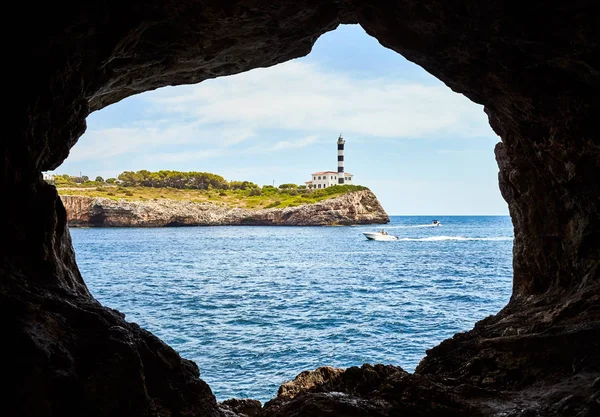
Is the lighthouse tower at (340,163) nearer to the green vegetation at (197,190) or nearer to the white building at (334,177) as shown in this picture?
the white building at (334,177)

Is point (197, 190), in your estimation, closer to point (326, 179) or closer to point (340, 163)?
point (326, 179)

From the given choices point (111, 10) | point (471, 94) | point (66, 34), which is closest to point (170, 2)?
point (111, 10)

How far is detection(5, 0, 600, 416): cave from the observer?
5.98m

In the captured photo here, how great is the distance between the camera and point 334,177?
168 m

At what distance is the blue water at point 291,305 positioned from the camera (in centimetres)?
1828

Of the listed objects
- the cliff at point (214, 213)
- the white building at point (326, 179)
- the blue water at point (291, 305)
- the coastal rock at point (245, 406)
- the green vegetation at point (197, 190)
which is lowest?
the blue water at point (291, 305)

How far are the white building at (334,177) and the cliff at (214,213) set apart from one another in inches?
824

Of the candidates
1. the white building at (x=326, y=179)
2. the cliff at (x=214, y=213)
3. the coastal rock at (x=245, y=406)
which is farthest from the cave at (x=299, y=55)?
the white building at (x=326, y=179)

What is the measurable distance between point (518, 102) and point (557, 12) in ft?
9.67

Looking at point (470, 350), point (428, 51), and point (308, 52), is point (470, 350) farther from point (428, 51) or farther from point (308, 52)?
point (308, 52)

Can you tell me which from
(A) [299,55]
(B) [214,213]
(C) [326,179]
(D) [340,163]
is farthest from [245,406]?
(C) [326,179]

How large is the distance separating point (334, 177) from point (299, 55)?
15771 cm

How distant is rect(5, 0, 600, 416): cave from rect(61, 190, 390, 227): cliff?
125 m

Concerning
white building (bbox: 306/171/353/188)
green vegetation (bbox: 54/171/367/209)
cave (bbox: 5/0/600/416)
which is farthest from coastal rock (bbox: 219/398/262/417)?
white building (bbox: 306/171/353/188)
